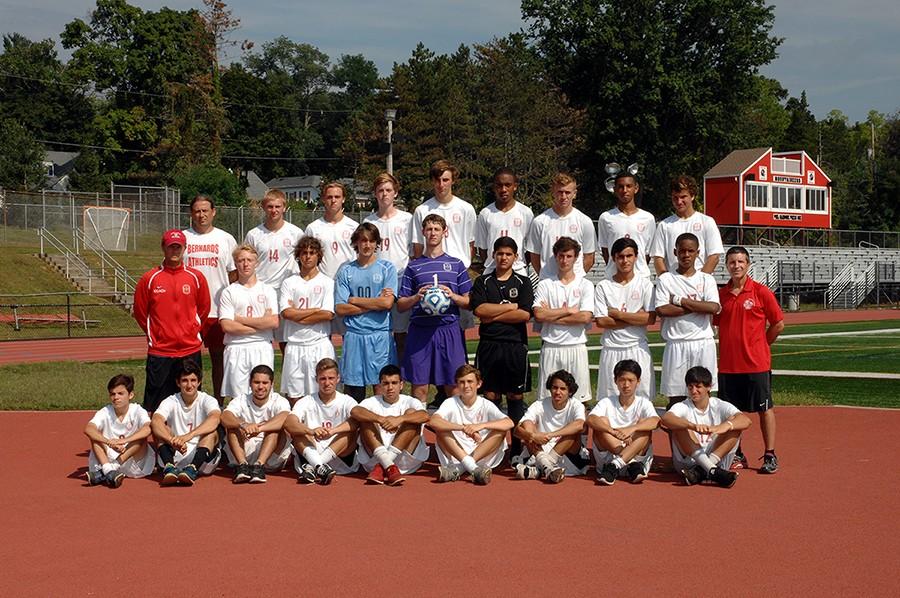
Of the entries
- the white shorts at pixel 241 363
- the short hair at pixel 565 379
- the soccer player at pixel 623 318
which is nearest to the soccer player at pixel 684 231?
the soccer player at pixel 623 318

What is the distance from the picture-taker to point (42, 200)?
3844 centimetres

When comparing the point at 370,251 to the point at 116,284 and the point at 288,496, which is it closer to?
the point at 288,496

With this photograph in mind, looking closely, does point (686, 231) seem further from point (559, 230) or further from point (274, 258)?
point (274, 258)

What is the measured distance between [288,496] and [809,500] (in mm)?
3708

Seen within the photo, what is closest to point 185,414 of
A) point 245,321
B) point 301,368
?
point 245,321

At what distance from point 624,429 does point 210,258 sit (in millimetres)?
4151

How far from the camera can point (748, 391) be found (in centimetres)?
859

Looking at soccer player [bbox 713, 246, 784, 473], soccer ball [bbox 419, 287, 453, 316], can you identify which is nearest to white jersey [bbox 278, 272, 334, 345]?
soccer ball [bbox 419, 287, 453, 316]

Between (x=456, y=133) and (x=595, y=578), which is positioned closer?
(x=595, y=578)

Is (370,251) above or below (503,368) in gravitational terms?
above

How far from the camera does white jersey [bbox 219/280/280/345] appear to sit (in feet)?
29.6

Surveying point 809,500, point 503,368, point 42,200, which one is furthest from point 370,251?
point 42,200

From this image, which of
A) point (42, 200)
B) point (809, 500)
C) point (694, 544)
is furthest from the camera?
point (42, 200)

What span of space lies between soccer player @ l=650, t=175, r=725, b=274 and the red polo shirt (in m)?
0.73
